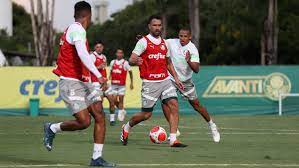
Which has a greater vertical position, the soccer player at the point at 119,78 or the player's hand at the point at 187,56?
the player's hand at the point at 187,56

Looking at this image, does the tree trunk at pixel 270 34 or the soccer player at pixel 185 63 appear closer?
the soccer player at pixel 185 63

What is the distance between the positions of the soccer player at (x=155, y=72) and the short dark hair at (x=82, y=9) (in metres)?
3.28

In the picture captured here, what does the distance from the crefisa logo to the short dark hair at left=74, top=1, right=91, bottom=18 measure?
20048 millimetres

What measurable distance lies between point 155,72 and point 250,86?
16551 millimetres

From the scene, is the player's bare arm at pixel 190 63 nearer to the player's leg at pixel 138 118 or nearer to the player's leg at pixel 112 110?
the player's leg at pixel 138 118

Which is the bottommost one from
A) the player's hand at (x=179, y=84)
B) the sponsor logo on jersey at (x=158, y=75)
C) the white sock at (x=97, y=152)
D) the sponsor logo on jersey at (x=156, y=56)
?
the white sock at (x=97, y=152)

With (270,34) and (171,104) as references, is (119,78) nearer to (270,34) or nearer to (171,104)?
(171,104)

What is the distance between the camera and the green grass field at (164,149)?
1246cm

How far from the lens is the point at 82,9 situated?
12.1 meters

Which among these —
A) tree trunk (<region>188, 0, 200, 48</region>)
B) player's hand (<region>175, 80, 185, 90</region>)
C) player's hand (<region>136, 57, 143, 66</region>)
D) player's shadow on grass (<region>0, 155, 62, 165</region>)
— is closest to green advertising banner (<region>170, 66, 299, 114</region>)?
tree trunk (<region>188, 0, 200, 48</region>)

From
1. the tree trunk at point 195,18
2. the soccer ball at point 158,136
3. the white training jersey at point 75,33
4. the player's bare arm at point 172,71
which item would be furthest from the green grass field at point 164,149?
the tree trunk at point 195,18

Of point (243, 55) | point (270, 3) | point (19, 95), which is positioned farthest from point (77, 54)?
point (243, 55)

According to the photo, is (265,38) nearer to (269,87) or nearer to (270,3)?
(270,3)

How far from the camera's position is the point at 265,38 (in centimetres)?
4756
